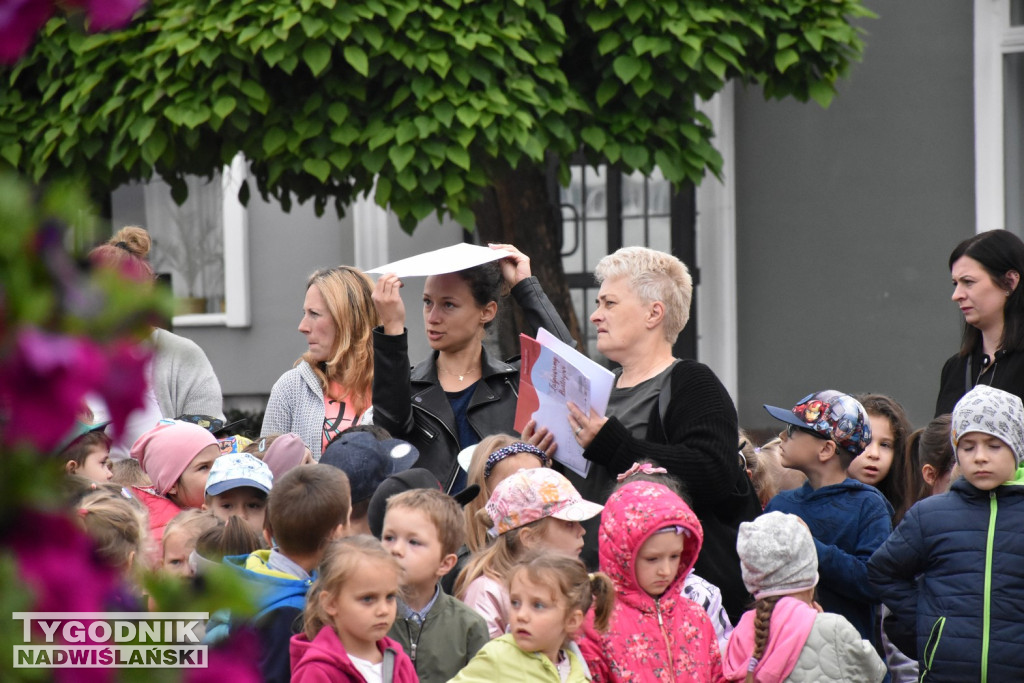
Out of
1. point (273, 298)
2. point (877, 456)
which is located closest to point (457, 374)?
point (877, 456)

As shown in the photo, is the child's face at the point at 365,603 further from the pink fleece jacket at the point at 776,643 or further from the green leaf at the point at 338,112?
the green leaf at the point at 338,112

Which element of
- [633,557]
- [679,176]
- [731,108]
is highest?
[731,108]

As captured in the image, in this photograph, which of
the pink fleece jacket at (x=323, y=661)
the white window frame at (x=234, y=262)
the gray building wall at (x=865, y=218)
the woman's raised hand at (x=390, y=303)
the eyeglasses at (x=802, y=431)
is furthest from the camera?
the white window frame at (x=234, y=262)

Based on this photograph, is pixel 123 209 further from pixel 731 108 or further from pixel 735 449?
pixel 735 449

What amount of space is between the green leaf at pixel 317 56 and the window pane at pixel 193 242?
3.54m

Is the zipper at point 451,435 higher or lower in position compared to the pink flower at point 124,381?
lower

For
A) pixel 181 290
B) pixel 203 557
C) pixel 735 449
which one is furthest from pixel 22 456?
pixel 181 290

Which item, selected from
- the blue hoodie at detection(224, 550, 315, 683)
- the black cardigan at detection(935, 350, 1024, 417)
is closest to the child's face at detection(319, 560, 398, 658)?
the blue hoodie at detection(224, 550, 315, 683)

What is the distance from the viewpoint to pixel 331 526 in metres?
3.10

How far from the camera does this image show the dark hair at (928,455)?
4.32 metres

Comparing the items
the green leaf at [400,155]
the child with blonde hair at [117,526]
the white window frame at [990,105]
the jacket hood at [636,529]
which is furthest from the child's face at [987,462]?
the white window frame at [990,105]

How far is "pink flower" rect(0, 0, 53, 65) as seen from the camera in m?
0.76

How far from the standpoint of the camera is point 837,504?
Answer: 13.7 ft

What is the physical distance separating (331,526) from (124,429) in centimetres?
237
